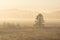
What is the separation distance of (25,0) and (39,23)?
188mm

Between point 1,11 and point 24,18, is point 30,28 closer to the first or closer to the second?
point 24,18

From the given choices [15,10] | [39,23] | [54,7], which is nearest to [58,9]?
[54,7]

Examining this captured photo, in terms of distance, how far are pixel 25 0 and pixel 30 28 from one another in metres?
0.20

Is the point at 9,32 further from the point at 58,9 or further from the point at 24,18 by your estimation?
the point at 58,9

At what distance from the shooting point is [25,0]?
2.94 ft

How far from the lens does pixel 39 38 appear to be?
0.84 meters

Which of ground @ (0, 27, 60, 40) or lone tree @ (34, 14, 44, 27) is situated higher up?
lone tree @ (34, 14, 44, 27)

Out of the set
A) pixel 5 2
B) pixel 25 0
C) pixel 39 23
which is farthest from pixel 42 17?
pixel 5 2

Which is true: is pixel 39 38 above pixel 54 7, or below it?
below

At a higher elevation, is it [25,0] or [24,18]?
[25,0]

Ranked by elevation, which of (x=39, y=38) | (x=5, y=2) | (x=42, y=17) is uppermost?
(x=5, y=2)

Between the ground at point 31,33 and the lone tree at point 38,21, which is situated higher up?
the lone tree at point 38,21

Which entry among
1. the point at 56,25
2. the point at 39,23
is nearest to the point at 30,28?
the point at 39,23

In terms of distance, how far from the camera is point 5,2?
0.89 meters
